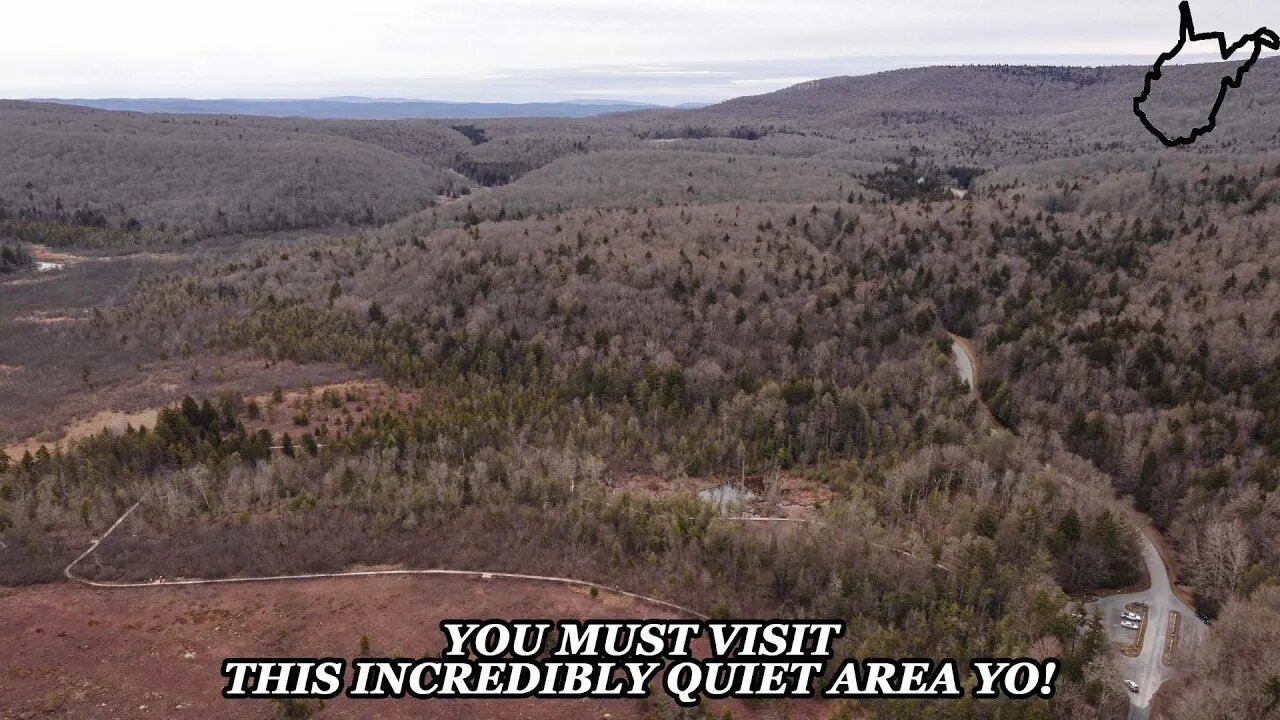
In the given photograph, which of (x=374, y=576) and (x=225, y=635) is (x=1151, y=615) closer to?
(x=374, y=576)

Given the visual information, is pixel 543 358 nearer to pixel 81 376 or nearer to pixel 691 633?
pixel 691 633

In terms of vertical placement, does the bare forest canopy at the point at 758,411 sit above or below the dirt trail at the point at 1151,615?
above

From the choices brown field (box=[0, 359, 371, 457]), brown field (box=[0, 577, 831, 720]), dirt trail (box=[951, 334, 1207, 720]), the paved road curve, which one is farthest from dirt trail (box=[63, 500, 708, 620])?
dirt trail (box=[951, 334, 1207, 720])

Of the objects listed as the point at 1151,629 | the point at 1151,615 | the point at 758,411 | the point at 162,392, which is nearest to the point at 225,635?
the point at 162,392

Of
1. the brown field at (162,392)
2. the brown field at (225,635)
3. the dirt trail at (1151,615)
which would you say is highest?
the brown field at (162,392)

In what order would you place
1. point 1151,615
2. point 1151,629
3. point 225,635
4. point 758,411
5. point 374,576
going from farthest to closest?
point 758,411 < point 1151,615 < point 1151,629 < point 374,576 < point 225,635

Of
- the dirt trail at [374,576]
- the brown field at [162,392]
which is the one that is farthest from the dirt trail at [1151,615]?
the brown field at [162,392]

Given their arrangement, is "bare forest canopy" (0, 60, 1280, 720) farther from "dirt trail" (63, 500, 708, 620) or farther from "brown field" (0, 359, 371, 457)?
"brown field" (0, 359, 371, 457)

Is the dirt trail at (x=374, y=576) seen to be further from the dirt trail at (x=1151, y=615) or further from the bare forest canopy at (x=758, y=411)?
the dirt trail at (x=1151, y=615)
